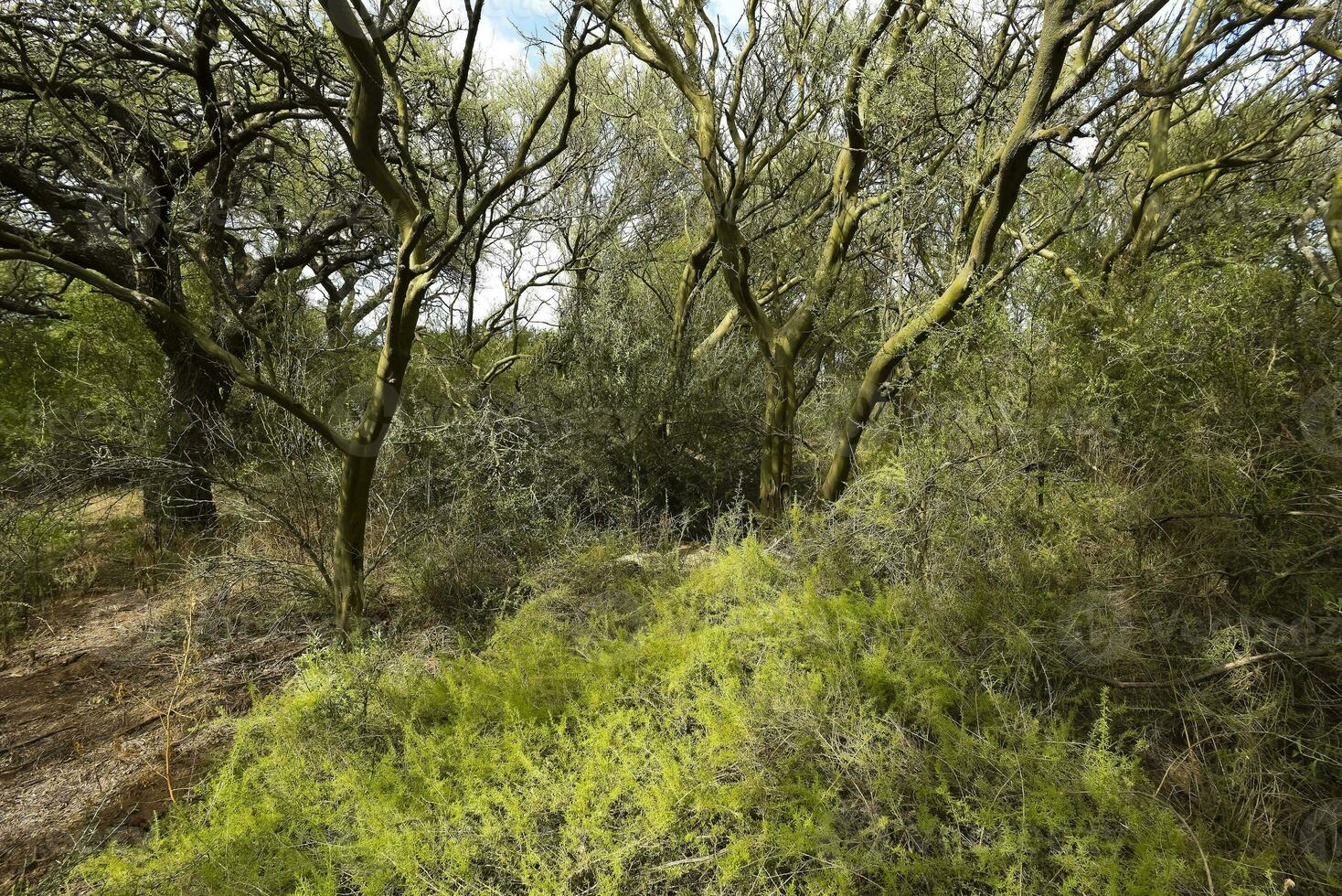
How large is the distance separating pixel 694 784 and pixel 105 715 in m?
3.37

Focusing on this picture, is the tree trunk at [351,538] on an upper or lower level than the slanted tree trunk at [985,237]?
lower

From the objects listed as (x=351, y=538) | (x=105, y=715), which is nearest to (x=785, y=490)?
(x=351, y=538)

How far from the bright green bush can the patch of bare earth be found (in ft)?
1.15

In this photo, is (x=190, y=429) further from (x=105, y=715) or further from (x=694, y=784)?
(x=694, y=784)

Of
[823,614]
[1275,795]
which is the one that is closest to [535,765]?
[823,614]

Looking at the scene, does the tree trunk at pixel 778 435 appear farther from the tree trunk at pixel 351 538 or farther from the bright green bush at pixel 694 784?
the tree trunk at pixel 351 538

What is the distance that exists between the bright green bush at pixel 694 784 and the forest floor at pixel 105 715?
1.19ft

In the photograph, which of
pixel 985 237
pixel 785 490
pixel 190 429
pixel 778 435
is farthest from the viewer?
pixel 785 490

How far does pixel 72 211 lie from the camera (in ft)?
17.8

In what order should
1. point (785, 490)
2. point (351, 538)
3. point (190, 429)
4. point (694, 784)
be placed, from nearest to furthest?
point (694, 784) < point (351, 538) < point (190, 429) < point (785, 490)

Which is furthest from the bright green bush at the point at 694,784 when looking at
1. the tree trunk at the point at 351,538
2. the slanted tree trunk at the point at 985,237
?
the slanted tree trunk at the point at 985,237

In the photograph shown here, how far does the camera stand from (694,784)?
8.00 feet

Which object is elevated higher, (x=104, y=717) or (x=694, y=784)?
(x=694, y=784)

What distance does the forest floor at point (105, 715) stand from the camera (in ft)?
8.96
